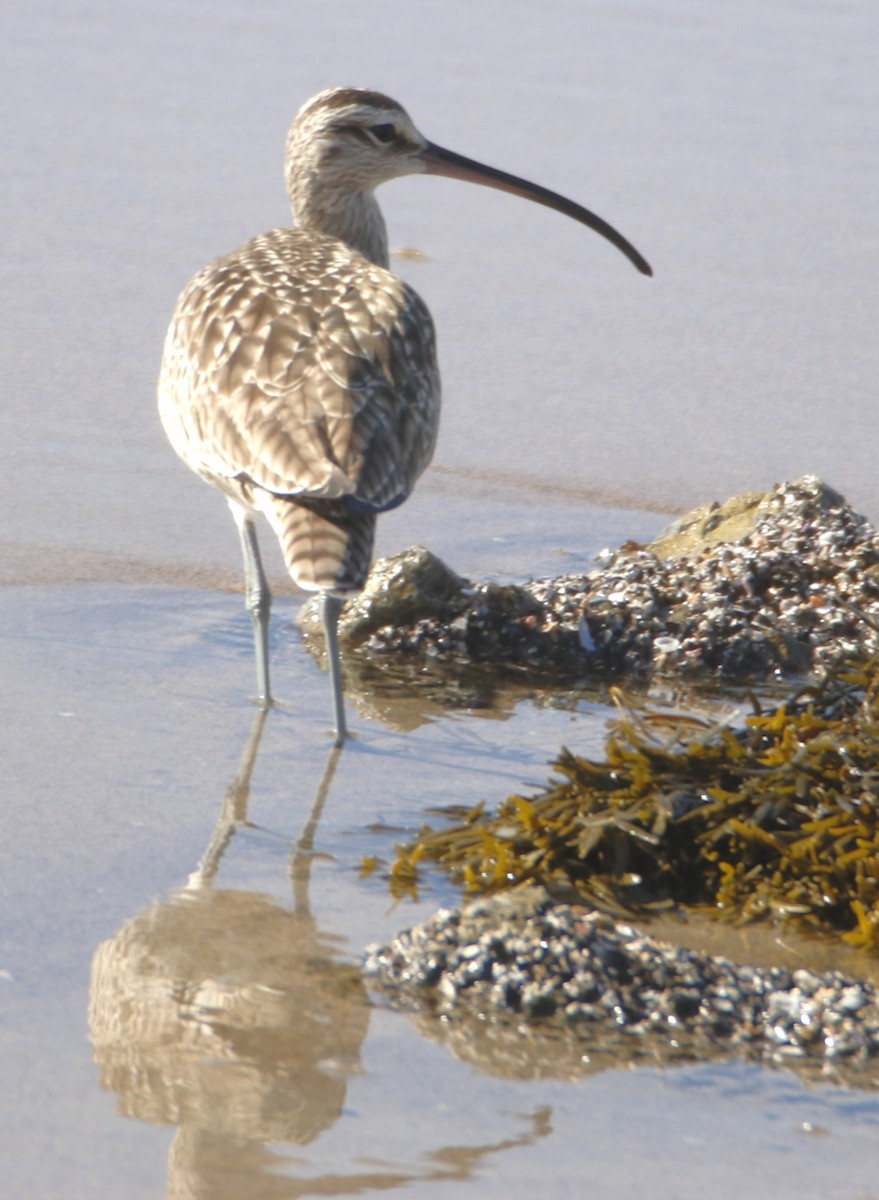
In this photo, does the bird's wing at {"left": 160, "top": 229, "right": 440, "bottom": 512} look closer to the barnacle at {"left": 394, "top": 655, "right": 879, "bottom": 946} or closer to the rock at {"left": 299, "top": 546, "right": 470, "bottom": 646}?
the rock at {"left": 299, "top": 546, "right": 470, "bottom": 646}

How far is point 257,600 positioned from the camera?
5340 mm

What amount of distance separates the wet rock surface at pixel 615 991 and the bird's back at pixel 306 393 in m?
1.18

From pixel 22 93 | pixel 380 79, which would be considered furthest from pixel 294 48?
pixel 22 93

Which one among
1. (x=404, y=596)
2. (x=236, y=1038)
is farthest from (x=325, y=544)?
(x=236, y=1038)

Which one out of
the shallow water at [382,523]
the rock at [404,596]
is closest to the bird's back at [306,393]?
the rock at [404,596]

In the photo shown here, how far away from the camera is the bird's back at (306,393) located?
4652mm

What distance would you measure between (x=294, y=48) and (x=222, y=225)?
3612 millimetres

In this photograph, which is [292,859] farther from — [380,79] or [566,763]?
[380,79]

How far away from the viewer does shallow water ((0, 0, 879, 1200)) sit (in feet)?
10.4

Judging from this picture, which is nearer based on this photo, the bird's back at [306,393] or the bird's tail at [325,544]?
the bird's tail at [325,544]

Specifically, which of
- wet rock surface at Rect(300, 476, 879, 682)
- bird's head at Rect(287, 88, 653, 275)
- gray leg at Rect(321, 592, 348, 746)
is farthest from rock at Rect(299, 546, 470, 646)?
bird's head at Rect(287, 88, 653, 275)

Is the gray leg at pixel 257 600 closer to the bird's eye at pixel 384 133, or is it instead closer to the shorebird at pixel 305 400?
the shorebird at pixel 305 400

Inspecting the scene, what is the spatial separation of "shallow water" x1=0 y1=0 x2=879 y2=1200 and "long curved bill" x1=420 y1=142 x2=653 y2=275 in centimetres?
68

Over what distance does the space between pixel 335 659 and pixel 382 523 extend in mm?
1569
